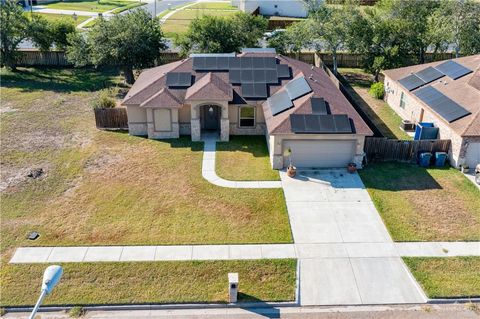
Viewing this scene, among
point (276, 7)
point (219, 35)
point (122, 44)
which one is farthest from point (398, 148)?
point (276, 7)

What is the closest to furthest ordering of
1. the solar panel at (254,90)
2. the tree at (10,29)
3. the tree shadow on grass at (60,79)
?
1. the solar panel at (254,90)
2. the tree shadow on grass at (60,79)
3. the tree at (10,29)

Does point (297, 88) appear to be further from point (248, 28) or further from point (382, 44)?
point (382, 44)

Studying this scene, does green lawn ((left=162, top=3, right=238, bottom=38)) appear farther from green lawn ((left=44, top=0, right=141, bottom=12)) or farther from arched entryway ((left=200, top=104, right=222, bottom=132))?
arched entryway ((left=200, top=104, right=222, bottom=132))

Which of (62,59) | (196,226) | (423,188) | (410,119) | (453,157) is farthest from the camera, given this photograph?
(62,59)

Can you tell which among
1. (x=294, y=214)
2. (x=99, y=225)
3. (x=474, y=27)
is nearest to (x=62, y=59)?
(x=99, y=225)

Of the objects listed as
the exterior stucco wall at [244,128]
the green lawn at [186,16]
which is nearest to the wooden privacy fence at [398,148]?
the exterior stucco wall at [244,128]

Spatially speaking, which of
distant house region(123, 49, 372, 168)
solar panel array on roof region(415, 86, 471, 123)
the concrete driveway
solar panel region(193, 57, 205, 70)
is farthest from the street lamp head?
solar panel array on roof region(415, 86, 471, 123)

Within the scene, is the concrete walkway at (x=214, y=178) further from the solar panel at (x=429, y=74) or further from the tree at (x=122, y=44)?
the solar panel at (x=429, y=74)

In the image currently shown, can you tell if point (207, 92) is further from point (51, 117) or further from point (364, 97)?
point (364, 97)
